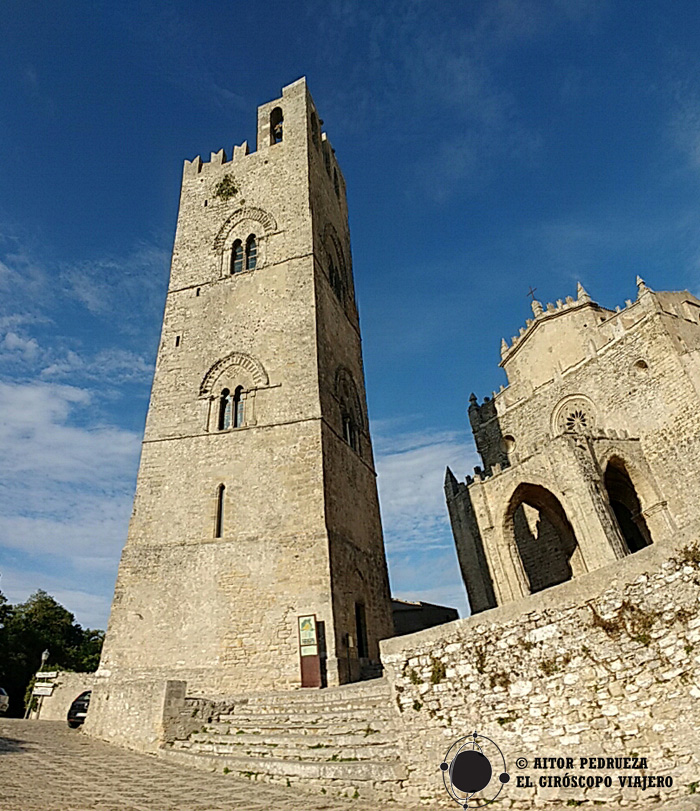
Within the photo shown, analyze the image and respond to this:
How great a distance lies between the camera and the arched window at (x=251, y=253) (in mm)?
18453

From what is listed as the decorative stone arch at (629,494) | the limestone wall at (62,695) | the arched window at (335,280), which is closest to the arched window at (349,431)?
the arched window at (335,280)

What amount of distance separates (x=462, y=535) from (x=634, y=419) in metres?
7.02

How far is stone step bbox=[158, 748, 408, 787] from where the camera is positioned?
19.5 ft

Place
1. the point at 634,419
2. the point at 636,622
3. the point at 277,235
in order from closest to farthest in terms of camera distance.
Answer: the point at 636,622
the point at 634,419
the point at 277,235

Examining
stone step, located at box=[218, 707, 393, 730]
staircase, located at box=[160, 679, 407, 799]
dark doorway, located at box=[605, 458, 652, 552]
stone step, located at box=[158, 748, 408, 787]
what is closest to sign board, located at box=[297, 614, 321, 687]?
staircase, located at box=[160, 679, 407, 799]

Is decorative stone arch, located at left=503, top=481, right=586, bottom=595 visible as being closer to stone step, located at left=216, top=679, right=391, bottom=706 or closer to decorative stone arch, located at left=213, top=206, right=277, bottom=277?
stone step, located at left=216, top=679, right=391, bottom=706

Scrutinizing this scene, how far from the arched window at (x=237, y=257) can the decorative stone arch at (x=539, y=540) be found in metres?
12.3

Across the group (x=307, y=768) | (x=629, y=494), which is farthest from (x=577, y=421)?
(x=307, y=768)

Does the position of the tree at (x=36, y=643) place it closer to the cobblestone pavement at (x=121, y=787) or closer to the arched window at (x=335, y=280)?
the cobblestone pavement at (x=121, y=787)

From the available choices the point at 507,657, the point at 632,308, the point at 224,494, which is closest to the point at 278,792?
the point at 507,657

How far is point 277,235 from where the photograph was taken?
60.1 ft

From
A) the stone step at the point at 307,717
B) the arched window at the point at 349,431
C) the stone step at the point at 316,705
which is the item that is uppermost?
the arched window at the point at 349,431

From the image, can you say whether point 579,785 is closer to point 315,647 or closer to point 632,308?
point 315,647

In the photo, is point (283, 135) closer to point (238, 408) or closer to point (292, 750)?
point (238, 408)
